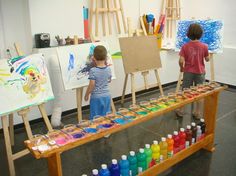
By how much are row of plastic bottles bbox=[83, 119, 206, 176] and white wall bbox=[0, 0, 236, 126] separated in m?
1.91

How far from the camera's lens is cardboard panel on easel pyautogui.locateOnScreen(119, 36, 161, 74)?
3467 millimetres

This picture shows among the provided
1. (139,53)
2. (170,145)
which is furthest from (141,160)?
(139,53)

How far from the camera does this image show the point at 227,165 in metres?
2.44

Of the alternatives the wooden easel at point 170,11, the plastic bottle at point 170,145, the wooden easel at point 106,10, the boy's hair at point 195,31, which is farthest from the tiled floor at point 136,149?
the wooden easel at point 170,11

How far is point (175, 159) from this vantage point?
2281mm

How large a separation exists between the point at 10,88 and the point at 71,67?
31.8 inches

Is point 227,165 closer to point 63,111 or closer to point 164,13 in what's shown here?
point 63,111

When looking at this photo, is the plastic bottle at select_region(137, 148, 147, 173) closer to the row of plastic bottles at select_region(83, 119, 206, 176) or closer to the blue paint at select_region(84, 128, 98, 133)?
the row of plastic bottles at select_region(83, 119, 206, 176)

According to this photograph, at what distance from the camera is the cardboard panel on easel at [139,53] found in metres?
3.47

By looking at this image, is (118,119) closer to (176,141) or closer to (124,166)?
(124,166)

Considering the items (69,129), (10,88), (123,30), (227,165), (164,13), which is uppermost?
(164,13)

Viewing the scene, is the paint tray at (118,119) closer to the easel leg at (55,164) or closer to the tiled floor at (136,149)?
the easel leg at (55,164)

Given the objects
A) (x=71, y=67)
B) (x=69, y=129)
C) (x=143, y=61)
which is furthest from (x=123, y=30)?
(x=69, y=129)

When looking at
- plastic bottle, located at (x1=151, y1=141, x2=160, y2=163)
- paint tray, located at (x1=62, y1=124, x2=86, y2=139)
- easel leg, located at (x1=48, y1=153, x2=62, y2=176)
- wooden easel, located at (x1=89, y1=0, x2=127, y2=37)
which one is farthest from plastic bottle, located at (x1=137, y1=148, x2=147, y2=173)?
wooden easel, located at (x1=89, y1=0, x2=127, y2=37)
